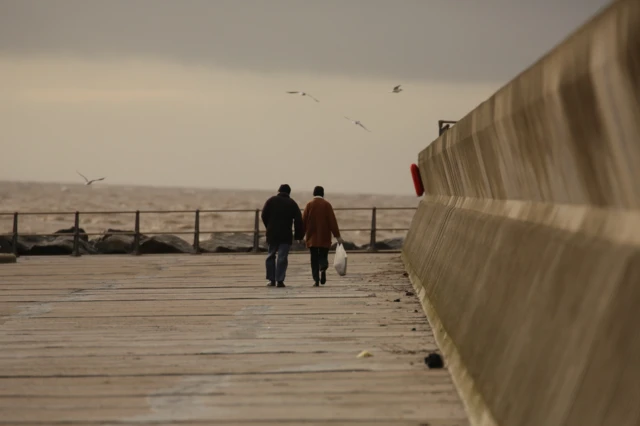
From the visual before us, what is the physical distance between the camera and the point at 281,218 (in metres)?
17.6

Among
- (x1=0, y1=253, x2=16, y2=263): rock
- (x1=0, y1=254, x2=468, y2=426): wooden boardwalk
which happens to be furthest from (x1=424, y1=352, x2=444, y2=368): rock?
(x1=0, y1=253, x2=16, y2=263): rock

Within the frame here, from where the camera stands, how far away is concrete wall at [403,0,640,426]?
316 cm

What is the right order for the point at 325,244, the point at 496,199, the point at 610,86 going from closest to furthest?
the point at 610,86
the point at 496,199
the point at 325,244

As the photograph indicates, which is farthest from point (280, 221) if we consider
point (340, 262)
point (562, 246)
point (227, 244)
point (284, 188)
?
point (227, 244)

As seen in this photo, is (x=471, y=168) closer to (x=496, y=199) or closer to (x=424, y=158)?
(x=496, y=199)

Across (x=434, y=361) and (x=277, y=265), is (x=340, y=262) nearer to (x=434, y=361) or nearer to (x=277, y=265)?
(x=277, y=265)

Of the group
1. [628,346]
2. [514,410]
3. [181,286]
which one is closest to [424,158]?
[181,286]

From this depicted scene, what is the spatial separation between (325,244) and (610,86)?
14.4 metres

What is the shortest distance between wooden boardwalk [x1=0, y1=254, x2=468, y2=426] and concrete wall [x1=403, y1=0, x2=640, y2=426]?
71 centimetres

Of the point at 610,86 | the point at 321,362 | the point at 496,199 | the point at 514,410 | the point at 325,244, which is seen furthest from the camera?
the point at 325,244

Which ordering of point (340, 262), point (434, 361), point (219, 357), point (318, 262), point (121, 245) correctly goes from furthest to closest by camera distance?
point (121, 245), point (340, 262), point (318, 262), point (219, 357), point (434, 361)

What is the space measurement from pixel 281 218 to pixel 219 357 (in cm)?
928

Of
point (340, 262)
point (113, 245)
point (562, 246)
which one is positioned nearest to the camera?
point (562, 246)

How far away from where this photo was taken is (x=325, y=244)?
694 inches
